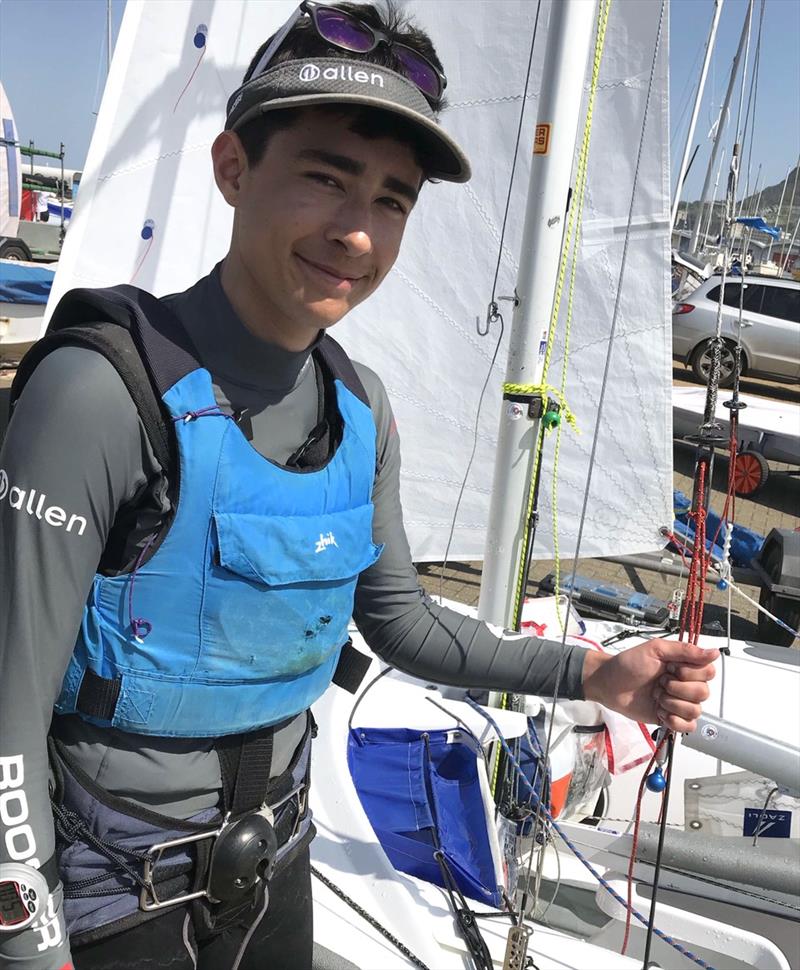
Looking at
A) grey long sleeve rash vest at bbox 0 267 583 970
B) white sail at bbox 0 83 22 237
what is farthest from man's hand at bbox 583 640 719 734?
white sail at bbox 0 83 22 237

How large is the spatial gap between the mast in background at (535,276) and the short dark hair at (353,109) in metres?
1.38

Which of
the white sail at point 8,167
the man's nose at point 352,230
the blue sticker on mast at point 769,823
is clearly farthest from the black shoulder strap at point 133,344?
the white sail at point 8,167

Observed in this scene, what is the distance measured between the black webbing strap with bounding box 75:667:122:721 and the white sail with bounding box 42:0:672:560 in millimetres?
2703

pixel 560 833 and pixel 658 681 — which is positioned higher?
pixel 658 681

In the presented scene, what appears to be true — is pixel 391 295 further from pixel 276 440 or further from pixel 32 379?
pixel 32 379

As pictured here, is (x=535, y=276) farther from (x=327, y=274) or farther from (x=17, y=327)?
(x=17, y=327)

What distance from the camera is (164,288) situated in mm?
3367

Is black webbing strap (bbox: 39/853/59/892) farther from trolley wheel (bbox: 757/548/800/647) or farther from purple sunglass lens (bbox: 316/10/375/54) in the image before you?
trolley wheel (bbox: 757/548/800/647)

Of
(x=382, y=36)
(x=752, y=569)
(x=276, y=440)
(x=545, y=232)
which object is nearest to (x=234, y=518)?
(x=276, y=440)

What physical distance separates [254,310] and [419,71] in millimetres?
362

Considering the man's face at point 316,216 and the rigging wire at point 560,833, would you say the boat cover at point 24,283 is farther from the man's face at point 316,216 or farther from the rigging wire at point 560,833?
the man's face at point 316,216

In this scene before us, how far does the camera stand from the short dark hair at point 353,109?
0.93 meters

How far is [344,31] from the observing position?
0.99 metres

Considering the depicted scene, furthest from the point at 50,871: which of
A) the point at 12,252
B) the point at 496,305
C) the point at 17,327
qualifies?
the point at 12,252
